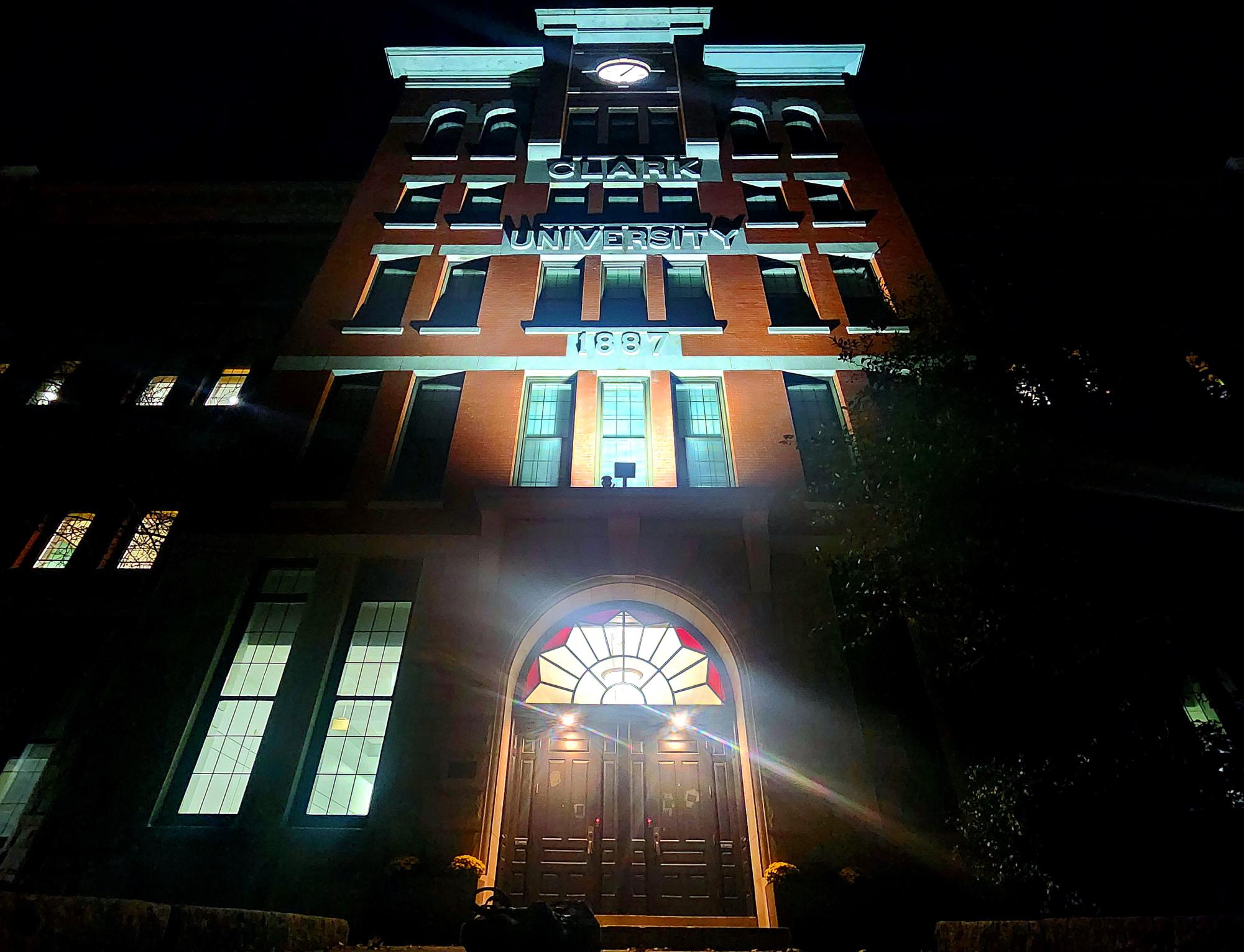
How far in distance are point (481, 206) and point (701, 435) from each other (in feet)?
35.0

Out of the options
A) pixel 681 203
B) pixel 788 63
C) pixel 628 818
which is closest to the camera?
pixel 628 818

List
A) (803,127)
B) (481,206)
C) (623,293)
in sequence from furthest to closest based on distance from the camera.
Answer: (803,127) → (481,206) → (623,293)

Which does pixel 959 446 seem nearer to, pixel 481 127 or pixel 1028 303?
pixel 1028 303

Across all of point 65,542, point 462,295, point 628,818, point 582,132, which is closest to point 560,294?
point 462,295

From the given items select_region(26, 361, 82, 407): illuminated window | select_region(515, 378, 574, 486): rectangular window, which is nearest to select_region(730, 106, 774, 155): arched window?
select_region(515, 378, 574, 486): rectangular window

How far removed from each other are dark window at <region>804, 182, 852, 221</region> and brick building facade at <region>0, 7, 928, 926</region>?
46 cm

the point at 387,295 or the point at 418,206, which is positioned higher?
the point at 418,206

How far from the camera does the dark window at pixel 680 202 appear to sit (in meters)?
18.4

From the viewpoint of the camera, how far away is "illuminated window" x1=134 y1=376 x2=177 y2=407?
652 inches

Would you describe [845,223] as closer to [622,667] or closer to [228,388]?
[622,667]

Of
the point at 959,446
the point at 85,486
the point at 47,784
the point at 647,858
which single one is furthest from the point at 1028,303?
the point at 85,486

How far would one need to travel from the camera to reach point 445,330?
49.2 ft

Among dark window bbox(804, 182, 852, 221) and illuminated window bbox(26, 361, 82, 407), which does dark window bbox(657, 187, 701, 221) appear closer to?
dark window bbox(804, 182, 852, 221)

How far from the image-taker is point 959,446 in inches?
309
